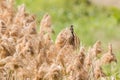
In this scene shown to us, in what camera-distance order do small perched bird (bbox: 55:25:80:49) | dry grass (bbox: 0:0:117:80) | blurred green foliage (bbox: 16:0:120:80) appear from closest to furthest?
dry grass (bbox: 0:0:117:80), small perched bird (bbox: 55:25:80:49), blurred green foliage (bbox: 16:0:120:80)

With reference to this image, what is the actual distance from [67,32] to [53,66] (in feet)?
1.63

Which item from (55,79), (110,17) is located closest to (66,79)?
(55,79)

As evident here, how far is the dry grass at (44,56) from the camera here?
16.7ft

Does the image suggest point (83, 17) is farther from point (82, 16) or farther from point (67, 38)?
point (67, 38)

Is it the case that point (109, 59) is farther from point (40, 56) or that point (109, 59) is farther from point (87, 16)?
point (87, 16)

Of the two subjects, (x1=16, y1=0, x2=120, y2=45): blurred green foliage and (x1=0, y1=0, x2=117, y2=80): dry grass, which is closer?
(x1=0, y1=0, x2=117, y2=80): dry grass

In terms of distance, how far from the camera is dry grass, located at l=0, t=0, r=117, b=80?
5086mm

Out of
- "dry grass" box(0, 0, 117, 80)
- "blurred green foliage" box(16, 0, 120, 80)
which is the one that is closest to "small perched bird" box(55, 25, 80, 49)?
"dry grass" box(0, 0, 117, 80)

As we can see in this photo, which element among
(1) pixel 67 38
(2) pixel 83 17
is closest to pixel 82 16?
(2) pixel 83 17

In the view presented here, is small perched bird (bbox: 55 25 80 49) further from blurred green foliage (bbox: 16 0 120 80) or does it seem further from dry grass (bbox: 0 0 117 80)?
blurred green foliage (bbox: 16 0 120 80)

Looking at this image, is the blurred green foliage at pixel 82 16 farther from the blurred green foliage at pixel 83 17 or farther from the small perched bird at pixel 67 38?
the small perched bird at pixel 67 38

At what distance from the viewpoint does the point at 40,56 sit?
532 cm

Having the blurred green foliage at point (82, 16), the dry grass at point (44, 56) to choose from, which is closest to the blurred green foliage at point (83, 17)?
the blurred green foliage at point (82, 16)

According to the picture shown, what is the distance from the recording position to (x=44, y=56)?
539 cm
